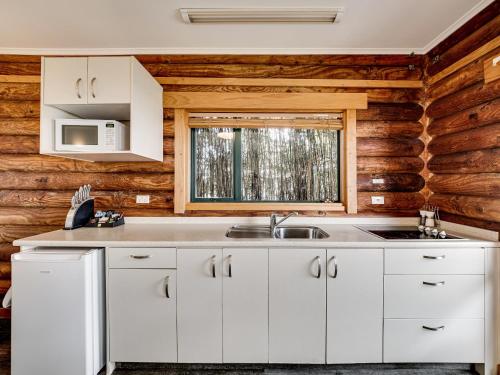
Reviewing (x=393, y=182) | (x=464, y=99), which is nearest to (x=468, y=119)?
(x=464, y=99)

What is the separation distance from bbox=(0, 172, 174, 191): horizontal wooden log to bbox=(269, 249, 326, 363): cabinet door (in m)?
1.39

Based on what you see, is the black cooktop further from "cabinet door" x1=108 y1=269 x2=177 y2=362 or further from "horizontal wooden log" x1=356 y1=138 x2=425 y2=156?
"cabinet door" x1=108 y1=269 x2=177 y2=362

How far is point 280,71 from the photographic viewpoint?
8.42 feet

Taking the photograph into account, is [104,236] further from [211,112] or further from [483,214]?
[483,214]

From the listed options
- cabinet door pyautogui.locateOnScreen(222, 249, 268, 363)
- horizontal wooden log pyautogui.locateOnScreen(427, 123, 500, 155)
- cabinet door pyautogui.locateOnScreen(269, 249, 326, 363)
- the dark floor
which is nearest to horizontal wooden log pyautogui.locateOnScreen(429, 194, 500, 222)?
horizontal wooden log pyautogui.locateOnScreen(427, 123, 500, 155)

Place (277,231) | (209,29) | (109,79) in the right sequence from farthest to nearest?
(277,231), (209,29), (109,79)

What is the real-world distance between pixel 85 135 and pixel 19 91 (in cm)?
121

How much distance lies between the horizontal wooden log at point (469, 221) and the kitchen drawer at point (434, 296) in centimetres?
38

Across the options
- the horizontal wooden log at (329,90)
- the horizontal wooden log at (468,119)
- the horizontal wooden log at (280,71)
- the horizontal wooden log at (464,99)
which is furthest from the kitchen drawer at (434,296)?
the horizontal wooden log at (280,71)

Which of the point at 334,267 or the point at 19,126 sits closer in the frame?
the point at 334,267

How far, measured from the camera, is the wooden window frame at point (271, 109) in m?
2.52

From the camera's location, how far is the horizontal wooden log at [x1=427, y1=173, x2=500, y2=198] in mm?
1890

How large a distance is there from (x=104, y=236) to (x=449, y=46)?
131 inches

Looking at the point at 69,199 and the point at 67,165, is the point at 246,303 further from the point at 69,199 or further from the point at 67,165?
the point at 67,165
